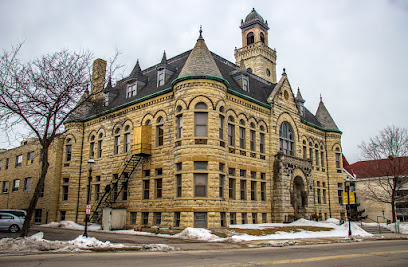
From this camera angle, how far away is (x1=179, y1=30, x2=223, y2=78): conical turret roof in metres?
A: 26.2

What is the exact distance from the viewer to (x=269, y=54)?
59531 mm

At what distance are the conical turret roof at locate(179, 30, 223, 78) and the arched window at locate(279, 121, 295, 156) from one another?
10275 mm

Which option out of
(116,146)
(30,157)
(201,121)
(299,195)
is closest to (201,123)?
(201,121)

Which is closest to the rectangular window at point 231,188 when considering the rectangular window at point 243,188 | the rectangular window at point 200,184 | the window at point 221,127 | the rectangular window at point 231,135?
the rectangular window at point 243,188

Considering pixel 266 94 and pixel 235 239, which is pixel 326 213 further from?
pixel 235 239

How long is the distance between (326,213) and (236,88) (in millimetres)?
18467

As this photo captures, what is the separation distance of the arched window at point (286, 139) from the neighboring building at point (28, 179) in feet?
71.1

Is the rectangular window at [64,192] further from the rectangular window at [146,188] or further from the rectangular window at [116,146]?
the rectangular window at [146,188]

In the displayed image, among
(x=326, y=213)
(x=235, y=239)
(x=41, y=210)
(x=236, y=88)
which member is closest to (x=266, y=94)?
(x=236, y=88)

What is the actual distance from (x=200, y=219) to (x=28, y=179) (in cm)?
2730

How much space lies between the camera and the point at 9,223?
26047 millimetres

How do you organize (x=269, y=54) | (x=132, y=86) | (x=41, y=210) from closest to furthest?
(x=132, y=86) < (x=41, y=210) < (x=269, y=54)

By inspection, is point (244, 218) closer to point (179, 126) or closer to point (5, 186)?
point (179, 126)

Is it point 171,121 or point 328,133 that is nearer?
point 171,121
